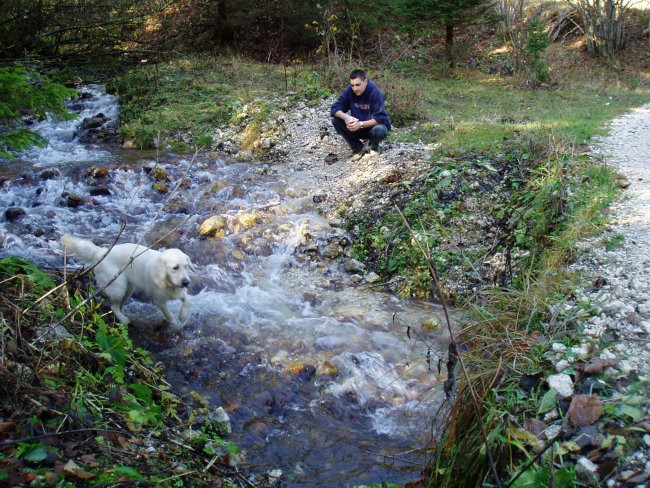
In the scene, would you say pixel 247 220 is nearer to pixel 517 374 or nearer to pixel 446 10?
pixel 517 374

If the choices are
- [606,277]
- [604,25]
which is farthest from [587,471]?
[604,25]

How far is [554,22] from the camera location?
17.8m

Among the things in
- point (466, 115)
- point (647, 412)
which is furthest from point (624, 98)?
point (647, 412)

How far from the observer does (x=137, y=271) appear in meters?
4.70

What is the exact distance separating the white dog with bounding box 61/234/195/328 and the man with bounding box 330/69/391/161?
3.98 metres

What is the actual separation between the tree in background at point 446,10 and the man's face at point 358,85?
708cm

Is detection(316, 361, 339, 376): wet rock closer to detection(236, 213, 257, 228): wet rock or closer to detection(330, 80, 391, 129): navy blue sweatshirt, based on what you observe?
detection(236, 213, 257, 228): wet rock

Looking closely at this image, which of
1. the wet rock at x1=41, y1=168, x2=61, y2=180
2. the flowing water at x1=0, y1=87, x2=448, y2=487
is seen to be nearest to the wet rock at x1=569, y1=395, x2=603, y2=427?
the flowing water at x1=0, y1=87, x2=448, y2=487

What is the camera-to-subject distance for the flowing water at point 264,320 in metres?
3.65

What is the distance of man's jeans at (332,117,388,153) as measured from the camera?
7.62 metres

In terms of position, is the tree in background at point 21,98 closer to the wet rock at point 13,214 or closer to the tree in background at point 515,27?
the wet rock at point 13,214

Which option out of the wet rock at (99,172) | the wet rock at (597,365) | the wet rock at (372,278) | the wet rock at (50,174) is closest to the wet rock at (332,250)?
the wet rock at (372,278)

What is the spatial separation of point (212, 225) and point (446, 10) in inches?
395

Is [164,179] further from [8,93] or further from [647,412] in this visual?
[647,412]
